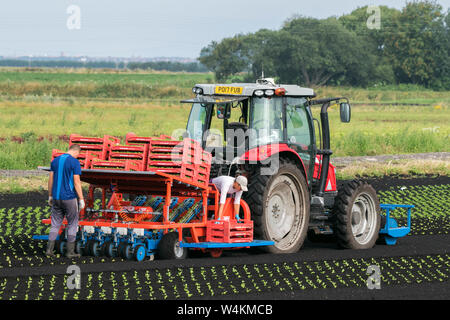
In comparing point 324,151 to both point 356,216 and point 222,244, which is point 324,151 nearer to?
point 356,216

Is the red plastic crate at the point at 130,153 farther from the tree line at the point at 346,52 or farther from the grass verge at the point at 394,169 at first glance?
the tree line at the point at 346,52

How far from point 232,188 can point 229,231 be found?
58 cm

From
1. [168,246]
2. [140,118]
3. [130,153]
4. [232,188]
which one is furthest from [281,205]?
[140,118]

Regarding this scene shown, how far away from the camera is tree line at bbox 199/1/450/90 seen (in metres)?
73.1

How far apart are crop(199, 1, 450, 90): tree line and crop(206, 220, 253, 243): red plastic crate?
5240 centimetres

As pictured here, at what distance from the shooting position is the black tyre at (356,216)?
1257 cm

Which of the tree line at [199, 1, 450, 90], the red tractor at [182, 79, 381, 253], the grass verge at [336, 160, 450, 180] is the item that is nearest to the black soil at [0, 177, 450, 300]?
the red tractor at [182, 79, 381, 253]

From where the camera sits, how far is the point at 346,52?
80.3m

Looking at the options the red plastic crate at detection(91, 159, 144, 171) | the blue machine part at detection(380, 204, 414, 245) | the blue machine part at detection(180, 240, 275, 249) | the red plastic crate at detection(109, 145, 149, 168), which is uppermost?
the red plastic crate at detection(109, 145, 149, 168)

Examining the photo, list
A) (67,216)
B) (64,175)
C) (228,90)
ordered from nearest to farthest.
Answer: (64,175) → (67,216) → (228,90)

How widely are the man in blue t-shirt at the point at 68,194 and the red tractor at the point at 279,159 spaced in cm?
194

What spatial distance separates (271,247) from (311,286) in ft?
6.24

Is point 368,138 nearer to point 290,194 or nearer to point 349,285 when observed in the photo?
point 290,194

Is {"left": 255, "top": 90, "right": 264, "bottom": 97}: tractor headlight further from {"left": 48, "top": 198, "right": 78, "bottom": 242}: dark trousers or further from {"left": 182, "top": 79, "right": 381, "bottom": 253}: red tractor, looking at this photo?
{"left": 48, "top": 198, "right": 78, "bottom": 242}: dark trousers
